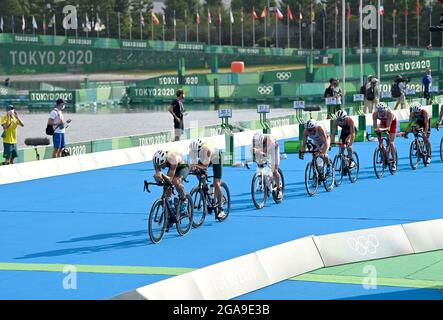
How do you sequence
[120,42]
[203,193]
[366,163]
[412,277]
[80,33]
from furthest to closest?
[80,33], [120,42], [366,163], [203,193], [412,277]

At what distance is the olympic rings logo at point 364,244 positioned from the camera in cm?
1534

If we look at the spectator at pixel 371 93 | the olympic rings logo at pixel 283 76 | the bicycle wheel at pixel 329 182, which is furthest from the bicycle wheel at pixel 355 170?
the olympic rings logo at pixel 283 76

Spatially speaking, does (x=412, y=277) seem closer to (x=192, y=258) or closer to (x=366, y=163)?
(x=192, y=258)

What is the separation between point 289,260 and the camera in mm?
14266

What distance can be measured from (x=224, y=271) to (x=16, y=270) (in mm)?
3752

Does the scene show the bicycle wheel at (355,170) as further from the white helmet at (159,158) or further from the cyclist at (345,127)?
the white helmet at (159,158)

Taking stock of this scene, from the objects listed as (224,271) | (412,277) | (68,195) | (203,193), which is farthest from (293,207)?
(224,271)

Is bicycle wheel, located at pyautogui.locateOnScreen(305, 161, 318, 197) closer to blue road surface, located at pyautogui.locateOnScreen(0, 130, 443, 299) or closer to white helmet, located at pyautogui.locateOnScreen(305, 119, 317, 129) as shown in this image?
→ blue road surface, located at pyautogui.locateOnScreen(0, 130, 443, 299)

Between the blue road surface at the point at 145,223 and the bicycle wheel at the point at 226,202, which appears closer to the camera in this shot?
the blue road surface at the point at 145,223

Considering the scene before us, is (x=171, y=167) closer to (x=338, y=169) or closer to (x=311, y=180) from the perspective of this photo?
(x=311, y=180)

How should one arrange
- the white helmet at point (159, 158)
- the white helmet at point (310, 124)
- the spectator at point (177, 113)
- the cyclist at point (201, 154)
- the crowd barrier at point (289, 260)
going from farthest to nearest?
1. the spectator at point (177, 113)
2. the white helmet at point (310, 124)
3. the cyclist at point (201, 154)
4. the white helmet at point (159, 158)
5. the crowd barrier at point (289, 260)

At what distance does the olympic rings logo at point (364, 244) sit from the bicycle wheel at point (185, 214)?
3372 millimetres

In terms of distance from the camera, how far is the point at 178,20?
5812 inches
